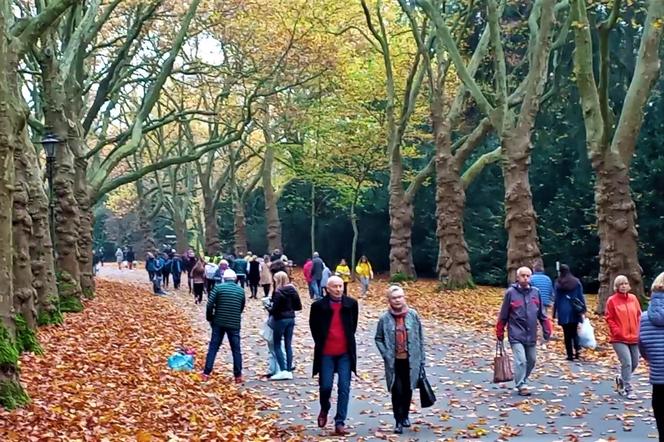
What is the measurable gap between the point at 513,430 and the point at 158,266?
2883 centimetres

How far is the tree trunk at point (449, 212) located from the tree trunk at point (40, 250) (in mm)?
16106

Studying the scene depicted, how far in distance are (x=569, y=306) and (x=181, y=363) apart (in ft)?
21.2

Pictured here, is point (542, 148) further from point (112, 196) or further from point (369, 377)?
point (112, 196)

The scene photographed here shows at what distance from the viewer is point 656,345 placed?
795 centimetres

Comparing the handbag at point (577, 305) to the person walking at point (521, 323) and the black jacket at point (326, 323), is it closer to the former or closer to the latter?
the person walking at point (521, 323)

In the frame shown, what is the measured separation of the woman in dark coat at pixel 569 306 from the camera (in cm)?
1495

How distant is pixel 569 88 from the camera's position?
3578 centimetres

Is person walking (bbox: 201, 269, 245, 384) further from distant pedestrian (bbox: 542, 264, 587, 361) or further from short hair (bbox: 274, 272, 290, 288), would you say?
distant pedestrian (bbox: 542, 264, 587, 361)

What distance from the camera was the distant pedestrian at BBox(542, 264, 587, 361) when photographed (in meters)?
15.0

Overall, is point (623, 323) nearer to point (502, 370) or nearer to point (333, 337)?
point (502, 370)

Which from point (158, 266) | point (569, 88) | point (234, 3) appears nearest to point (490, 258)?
point (569, 88)

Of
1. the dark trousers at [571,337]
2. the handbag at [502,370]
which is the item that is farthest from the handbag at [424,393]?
the dark trousers at [571,337]

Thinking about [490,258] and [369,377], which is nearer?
[369,377]

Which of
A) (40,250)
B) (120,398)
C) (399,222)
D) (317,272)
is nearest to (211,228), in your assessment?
(399,222)
